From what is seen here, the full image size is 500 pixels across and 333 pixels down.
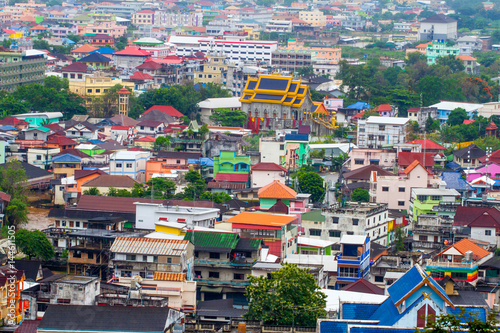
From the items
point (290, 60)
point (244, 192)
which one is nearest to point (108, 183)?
point (244, 192)

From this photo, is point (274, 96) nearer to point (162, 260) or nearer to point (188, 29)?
point (162, 260)

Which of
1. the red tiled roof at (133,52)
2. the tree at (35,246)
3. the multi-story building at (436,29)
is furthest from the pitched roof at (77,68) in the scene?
the multi-story building at (436,29)

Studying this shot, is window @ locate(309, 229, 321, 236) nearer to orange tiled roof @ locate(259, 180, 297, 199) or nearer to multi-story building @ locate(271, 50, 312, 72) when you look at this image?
orange tiled roof @ locate(259, 180, 297, 199)

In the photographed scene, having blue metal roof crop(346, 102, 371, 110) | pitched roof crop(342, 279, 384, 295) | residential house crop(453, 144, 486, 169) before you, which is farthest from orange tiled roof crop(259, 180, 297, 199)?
blue metal roof crop(346, 102, 371, 110)

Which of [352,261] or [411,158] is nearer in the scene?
[352,261]

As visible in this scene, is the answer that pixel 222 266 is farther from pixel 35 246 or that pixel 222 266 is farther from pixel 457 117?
pixel 457 117
